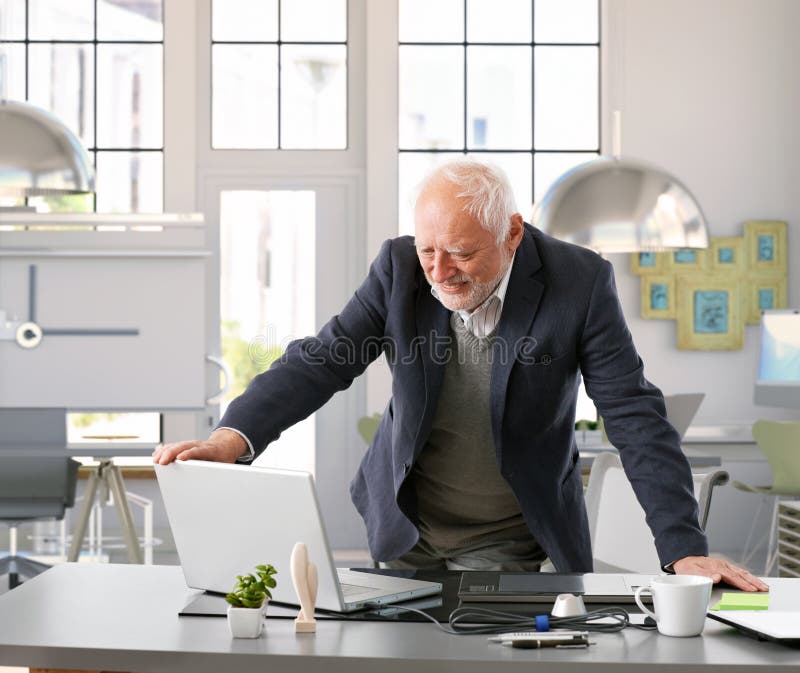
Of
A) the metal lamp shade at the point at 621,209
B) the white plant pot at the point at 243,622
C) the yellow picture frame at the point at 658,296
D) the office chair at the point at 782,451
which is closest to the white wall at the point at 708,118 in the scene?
the yellow picture frame at the point at 658,296

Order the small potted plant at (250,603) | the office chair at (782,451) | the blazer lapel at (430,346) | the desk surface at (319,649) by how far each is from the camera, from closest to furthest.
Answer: the desk surface at (319,649) < the small potted plant at (250,603) < the blazer lapel at (430,346) < the office chair at (782,451)

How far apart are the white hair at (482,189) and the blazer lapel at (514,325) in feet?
0.47

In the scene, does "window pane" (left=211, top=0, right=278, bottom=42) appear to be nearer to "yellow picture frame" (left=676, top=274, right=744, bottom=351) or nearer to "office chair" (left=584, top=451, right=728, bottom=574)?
"yellow picture frame" (left=676, top=274, right=744, bottom=351)

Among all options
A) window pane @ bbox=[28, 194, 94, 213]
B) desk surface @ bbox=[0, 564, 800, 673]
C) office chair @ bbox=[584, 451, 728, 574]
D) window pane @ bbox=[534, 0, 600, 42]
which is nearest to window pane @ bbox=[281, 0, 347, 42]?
window pane @ bbox=[534, 0, 600, 42]

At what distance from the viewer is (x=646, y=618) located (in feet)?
5.60

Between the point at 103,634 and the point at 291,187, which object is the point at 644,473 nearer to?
the point at 103,634

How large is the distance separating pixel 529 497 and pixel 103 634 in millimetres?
889

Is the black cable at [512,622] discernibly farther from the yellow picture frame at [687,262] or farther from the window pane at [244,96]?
the window pane at [244,96]

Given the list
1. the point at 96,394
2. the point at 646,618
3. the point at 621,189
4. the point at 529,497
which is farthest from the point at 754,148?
the point at 646,618

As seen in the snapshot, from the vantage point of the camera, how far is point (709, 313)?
6.95 m

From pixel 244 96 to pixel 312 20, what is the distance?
62 cm

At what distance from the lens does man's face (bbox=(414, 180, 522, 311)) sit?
2.02 m

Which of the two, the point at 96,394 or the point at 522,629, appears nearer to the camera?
the point at 522,629

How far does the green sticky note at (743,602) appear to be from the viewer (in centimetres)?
174
